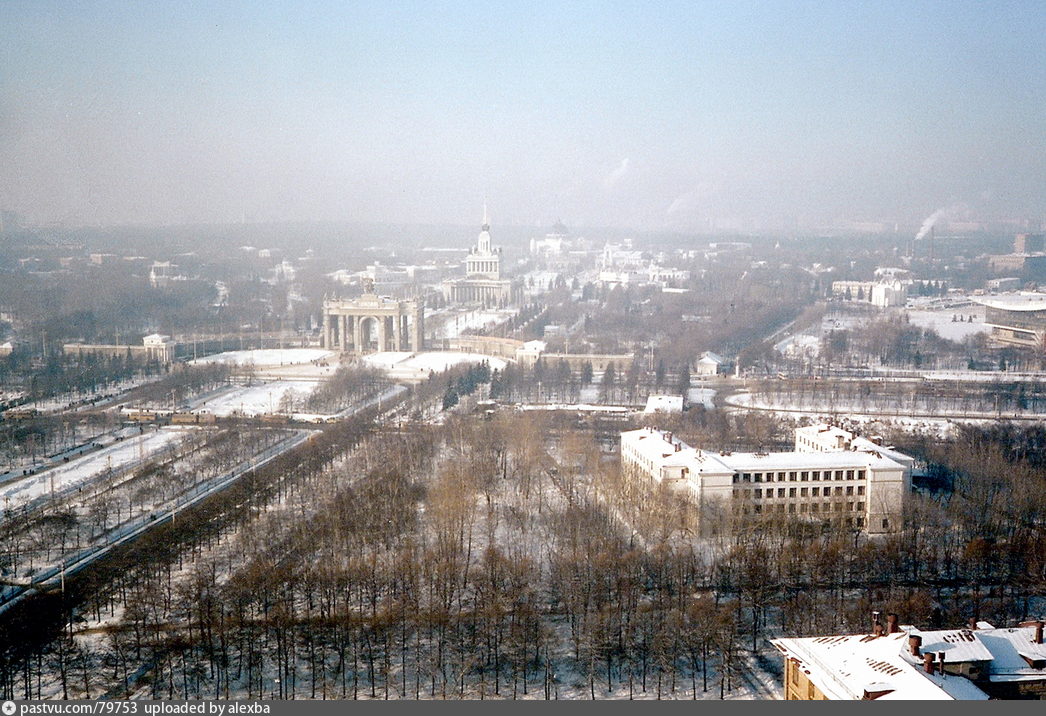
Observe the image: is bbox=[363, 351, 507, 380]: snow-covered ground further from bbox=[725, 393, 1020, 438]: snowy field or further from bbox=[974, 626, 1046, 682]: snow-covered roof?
bbox=[974, 626, 1046, 682]: snow-covered roof

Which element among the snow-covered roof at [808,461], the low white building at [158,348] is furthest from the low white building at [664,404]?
the low white building at [158,348]

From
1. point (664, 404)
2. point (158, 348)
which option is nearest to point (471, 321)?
point (158, 348)

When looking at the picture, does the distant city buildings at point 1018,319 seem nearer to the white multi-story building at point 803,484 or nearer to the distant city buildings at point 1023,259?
the distant city buildings at point 1023,259

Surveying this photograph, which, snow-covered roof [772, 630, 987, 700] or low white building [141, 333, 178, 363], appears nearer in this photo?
snow-covered roof [772, 630, 987, 700]

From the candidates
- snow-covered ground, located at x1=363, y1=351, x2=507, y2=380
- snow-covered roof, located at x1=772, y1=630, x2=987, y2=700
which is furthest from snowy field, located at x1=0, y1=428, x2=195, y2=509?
snow-covered roof, located at x1=772, y1=630, x2=987, y2=700

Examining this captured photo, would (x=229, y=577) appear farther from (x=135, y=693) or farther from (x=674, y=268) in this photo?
(x=674, y=268)

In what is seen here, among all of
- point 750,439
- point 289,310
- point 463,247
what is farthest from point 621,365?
point 463,247
